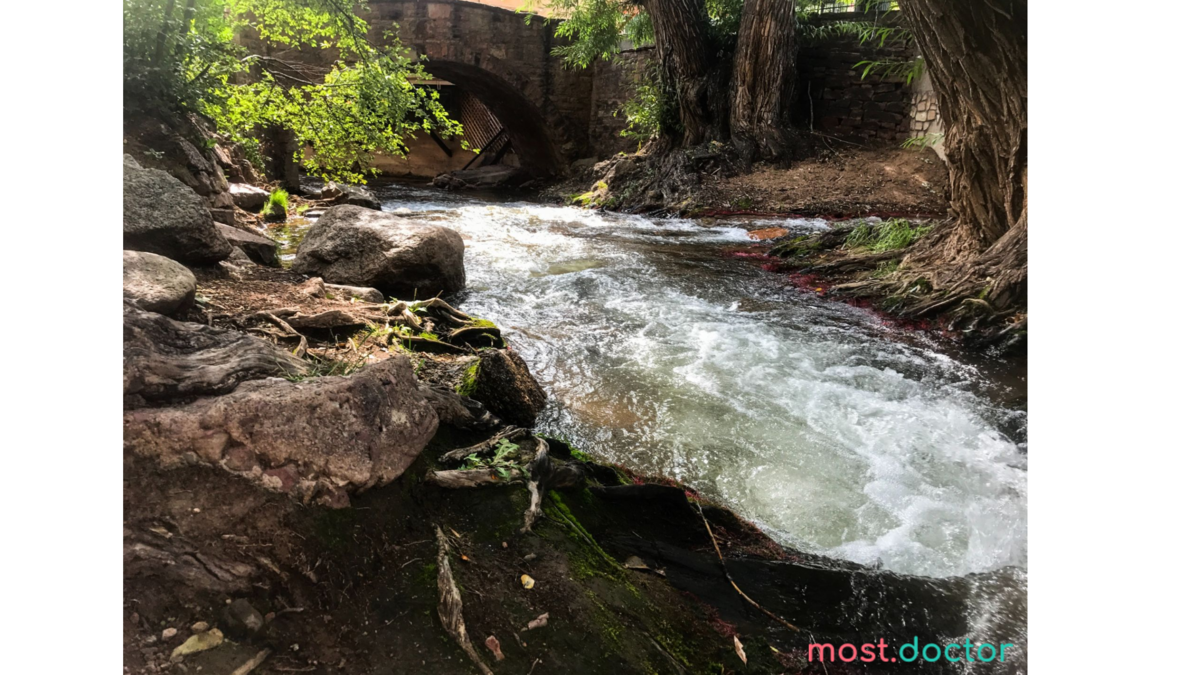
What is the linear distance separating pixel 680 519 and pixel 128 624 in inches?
60.7

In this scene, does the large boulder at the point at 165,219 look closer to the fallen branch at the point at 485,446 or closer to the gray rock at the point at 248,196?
the fallen branch at the point at 485,446

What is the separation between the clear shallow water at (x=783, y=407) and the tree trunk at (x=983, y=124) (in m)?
0.88

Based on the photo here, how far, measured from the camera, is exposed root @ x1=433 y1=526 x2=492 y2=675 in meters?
1.44

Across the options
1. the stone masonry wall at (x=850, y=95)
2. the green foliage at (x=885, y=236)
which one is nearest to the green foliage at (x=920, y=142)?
the stone masonry wall at (x=850, y=95)

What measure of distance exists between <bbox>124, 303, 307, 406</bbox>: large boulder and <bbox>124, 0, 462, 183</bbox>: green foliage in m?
2.21

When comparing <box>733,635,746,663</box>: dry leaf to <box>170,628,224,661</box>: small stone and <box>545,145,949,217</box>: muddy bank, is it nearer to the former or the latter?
<box>170,628,224,661</box>: small stone

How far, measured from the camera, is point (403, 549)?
168 centimetres

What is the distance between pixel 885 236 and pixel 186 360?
6.37 meters

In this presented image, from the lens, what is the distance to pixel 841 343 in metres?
4.38

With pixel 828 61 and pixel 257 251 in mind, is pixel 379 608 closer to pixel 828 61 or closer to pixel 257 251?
pixel 257 251

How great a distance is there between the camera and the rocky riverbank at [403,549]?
1389 millimetres

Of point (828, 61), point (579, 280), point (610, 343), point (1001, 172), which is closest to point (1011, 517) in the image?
point (610, 343)

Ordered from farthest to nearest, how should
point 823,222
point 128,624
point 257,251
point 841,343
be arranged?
point 823,222, point 257,251, point 841,343, point 128,624

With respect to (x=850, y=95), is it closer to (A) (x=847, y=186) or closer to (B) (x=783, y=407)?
(A) (x=847, y=186)
